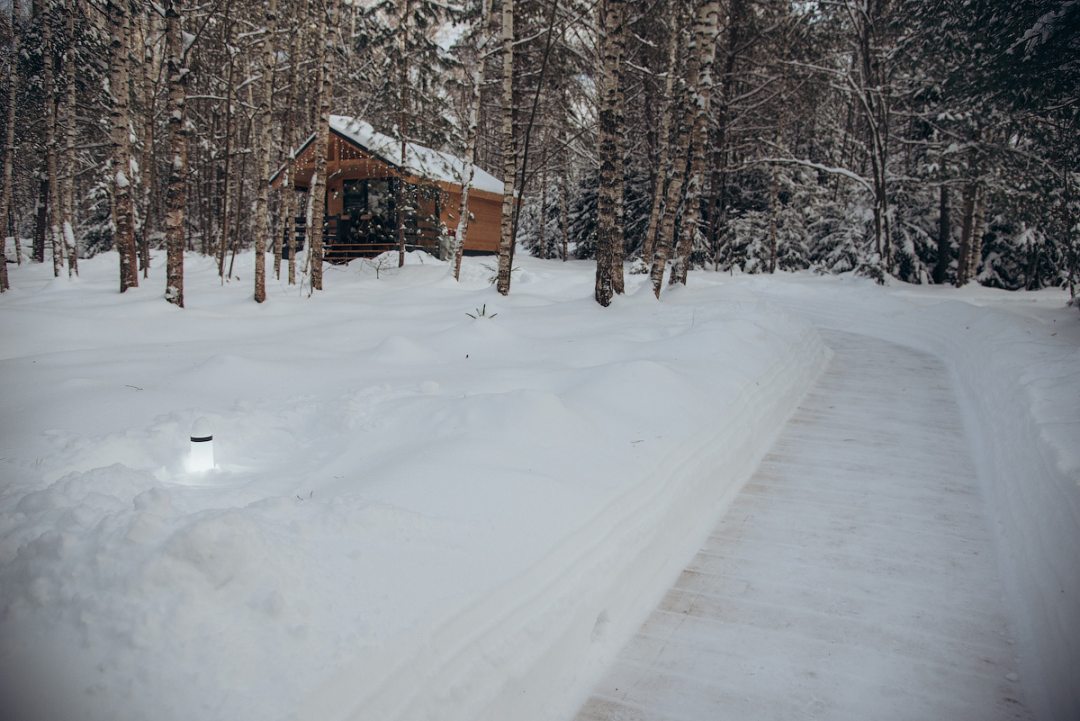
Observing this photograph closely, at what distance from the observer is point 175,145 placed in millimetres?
8539

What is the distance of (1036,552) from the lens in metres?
3.69

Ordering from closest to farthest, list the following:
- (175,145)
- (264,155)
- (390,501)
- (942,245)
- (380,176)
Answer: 1. (390,501)
2. (175,145)
3. (264,155)
4. (942,245)
5. (380,176)

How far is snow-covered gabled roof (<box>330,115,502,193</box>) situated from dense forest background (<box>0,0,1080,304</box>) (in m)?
0.69

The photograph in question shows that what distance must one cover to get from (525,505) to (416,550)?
2.35ft

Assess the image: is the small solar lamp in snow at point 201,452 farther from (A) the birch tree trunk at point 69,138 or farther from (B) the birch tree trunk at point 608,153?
(A) the birch tree trunk at point 69,138

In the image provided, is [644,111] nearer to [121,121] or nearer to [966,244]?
[966,244]

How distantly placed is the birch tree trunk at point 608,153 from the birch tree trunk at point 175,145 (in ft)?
19.3

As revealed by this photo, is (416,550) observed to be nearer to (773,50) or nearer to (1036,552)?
(1036,552)

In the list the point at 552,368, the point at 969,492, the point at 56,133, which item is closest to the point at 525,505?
the point at 552,368

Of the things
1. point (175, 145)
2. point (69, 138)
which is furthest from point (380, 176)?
point (175, 145)

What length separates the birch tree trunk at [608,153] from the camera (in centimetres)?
884

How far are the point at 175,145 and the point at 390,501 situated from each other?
26.3 feet

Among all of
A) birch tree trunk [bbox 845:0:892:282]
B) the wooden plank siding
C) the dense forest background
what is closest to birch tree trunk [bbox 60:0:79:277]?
the dense forest background

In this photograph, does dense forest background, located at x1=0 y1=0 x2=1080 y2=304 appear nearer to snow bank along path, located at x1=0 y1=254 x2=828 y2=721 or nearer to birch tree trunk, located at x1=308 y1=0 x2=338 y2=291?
birch tree trunk, located at x1=308 y1=0 x2=338 y2=291
